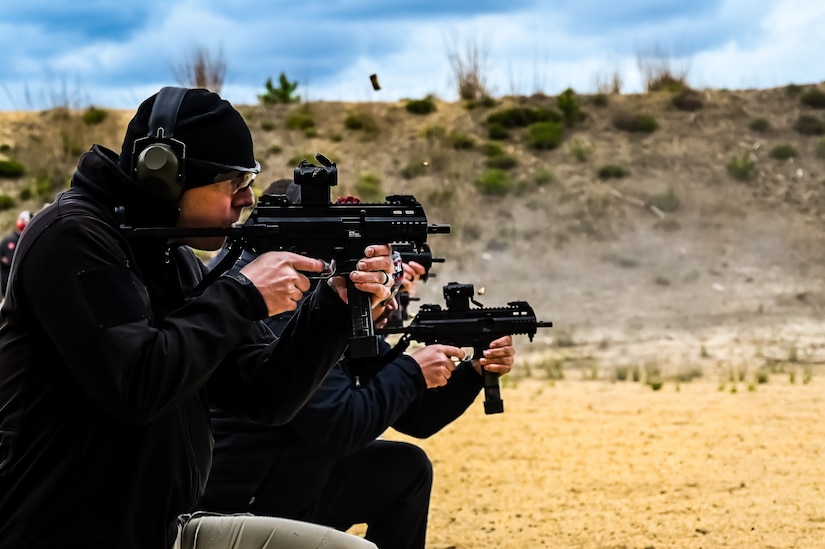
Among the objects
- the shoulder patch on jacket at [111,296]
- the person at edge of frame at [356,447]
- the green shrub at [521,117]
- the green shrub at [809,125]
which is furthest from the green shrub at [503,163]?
the shoulder patch on jacket at [111,296]

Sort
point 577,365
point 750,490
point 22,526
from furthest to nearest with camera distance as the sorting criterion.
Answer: point 577,365
point 750,490
point 22,526

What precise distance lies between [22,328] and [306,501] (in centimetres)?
180

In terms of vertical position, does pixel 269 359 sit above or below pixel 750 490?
above

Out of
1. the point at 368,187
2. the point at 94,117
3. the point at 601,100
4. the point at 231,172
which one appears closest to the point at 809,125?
the point at 601,100

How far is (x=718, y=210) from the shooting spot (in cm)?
2547

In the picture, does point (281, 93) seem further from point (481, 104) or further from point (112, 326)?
point (112, 326)

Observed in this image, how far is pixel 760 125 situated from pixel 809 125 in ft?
3.98

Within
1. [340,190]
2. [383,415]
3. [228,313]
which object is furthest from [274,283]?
[340,190]

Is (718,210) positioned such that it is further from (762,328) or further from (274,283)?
(274,283)

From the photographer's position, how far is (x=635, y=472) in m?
7.70

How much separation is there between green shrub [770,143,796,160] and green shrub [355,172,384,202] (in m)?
9.83

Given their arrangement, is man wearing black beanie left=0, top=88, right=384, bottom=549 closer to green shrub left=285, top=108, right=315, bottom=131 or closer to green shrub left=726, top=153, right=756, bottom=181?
green shrub left=726, top=153, right=756, bottom=181

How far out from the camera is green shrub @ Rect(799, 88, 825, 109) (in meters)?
30.4

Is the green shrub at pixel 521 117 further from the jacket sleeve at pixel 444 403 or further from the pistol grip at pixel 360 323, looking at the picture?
the pistol grip at pixel 360 323
